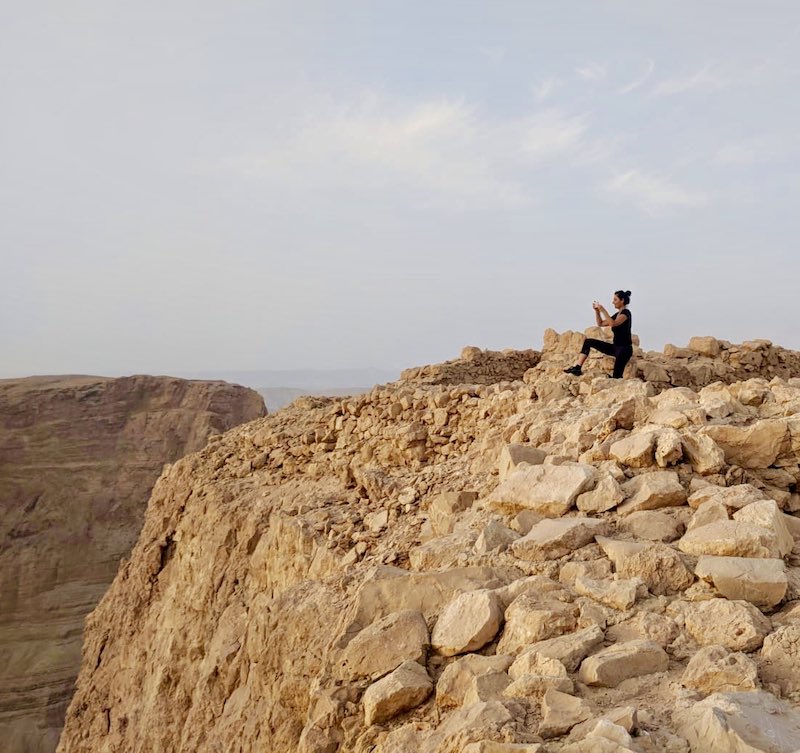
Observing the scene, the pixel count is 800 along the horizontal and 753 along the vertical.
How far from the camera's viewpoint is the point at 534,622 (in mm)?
2723

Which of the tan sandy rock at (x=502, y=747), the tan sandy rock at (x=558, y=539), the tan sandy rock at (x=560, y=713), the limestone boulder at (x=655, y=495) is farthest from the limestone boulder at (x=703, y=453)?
the tan sandy rock at (x=502, y=747)

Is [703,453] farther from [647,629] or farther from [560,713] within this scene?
[560,713]

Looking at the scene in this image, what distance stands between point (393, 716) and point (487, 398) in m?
3.63

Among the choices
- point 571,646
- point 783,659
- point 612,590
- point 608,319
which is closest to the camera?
point 783,659

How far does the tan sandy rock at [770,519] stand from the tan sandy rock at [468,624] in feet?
3.87

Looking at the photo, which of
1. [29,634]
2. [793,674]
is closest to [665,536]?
[793,674]

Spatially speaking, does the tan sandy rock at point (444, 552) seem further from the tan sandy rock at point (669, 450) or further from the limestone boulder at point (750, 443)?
the limestone boulder at point (750, 443)

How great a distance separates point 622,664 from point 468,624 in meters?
0.66

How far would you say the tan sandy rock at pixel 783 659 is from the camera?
230 cm

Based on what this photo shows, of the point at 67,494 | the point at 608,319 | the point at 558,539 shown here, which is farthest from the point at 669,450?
the point at 67,494

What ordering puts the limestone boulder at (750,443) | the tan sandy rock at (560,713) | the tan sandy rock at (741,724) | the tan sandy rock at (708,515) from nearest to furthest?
the tan sandy rock at (741,724), the tan sandy rock at (560,713), the tan sandy rock at (708,515), the limestone boulder at (750,443)

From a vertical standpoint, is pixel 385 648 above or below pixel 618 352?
below

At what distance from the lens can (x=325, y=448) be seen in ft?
22.8

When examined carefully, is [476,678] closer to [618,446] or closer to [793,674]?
[793,674]
